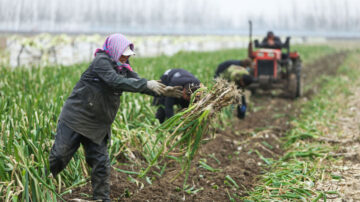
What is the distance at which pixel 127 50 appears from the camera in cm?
324

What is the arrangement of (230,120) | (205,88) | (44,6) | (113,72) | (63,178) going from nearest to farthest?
(113,72) → (205,88) → (63,178) → (230,120) → (44,6)

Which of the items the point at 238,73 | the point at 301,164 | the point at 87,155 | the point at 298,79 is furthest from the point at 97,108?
the point at 298,79

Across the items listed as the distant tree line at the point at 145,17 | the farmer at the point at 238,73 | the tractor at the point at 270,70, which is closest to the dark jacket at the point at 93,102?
the farmer at the point at 238,73

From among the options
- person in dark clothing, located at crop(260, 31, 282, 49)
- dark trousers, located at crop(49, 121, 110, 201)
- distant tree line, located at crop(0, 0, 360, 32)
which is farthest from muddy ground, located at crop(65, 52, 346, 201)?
distant tree line, located at crop(0, 0, 360, 32)

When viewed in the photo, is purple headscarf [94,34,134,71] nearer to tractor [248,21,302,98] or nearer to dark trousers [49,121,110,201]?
dark trousers [49,121,110,201]

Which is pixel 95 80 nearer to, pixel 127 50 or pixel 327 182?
pixel 127 50

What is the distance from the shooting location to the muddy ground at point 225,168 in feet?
12.7

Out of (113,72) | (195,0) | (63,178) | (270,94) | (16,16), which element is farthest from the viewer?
(195,0)

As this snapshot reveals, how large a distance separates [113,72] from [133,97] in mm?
2810

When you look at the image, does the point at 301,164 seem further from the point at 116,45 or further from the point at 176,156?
the point at 116,45

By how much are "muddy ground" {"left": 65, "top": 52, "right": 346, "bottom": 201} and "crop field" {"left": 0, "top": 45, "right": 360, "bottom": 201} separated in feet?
0.04

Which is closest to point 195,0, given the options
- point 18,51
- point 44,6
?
point 44,6

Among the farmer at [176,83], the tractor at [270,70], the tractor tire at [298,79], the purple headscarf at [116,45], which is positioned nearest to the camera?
the purple headscarf at [116,45]

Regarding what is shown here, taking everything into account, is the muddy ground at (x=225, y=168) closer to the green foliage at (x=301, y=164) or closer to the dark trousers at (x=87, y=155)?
the green foliage at (x=301, y=164)
